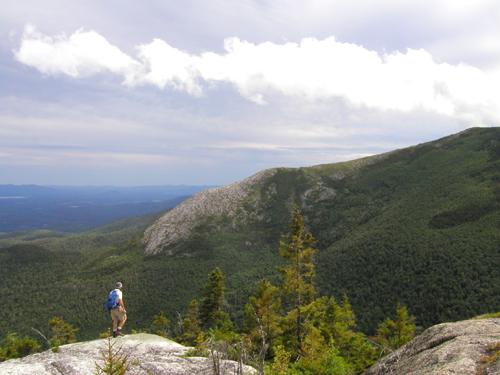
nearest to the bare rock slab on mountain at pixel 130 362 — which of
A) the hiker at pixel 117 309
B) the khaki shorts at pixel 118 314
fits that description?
the hiker at pixel 117 309

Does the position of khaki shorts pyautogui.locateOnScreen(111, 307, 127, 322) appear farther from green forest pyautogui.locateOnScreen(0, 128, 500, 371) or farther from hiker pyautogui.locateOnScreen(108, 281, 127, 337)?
green forest pyautogui.locateOnScreen(0, 128, 500, 371)

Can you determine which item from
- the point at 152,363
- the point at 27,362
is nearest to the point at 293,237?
the point at 152,363

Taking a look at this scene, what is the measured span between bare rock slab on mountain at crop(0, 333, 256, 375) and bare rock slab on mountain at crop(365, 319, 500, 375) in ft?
20.1

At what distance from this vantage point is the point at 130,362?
16.1 metres

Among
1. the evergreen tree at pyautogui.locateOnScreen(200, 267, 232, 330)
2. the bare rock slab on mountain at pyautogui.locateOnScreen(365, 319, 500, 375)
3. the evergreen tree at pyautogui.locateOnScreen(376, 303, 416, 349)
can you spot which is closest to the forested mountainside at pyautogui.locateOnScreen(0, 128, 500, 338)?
the evergreen tree at pyautogui.locateOnScreen(376, 303, 416, 349)

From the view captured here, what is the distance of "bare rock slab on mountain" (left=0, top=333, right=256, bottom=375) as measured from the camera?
1491 centimetres

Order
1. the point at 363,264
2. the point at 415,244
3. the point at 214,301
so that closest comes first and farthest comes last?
the point at 214,301
the point at 415,244
the point at 363,264

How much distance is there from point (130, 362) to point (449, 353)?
12.8 meters

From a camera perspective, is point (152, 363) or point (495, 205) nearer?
point (152, 363)

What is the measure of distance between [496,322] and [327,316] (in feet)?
117

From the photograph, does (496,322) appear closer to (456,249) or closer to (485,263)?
(485,263)

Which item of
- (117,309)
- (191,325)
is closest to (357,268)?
(191,325)

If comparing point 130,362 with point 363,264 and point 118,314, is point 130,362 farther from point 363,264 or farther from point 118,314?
point 363,264

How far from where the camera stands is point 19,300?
536 ft
